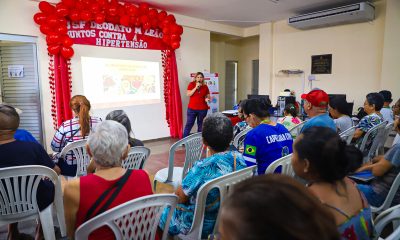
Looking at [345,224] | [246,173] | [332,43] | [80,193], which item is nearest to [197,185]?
[246,173]

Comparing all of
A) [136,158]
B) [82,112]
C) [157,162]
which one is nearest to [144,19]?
[157,162]

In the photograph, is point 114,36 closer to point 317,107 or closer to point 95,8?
point 95,8

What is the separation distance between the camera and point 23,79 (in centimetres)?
435

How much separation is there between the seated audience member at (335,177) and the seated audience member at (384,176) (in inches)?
31.8

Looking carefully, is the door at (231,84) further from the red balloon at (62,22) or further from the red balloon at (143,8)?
the red balloon at (62,22)

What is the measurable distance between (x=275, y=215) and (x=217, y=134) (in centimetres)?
110

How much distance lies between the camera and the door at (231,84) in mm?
8805

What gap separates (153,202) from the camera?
1.11m

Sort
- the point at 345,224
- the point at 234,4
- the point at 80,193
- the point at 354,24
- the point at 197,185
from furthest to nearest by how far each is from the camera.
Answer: the point at 354,24
the point at 234,4
the point at 197,185
the point at 80,193
the point at 345,224

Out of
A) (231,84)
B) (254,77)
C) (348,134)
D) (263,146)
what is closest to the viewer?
(263,146)

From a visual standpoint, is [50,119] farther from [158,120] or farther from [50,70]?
[158,120]

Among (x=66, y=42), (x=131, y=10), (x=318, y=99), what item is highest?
(x=131, y=10)

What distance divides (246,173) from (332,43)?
19.1 feet

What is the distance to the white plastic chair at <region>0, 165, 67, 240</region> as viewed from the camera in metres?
1.57
